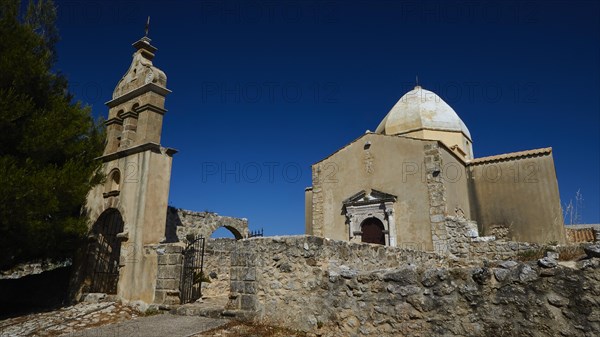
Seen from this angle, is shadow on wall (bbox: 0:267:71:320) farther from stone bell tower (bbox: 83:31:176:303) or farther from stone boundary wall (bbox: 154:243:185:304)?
stone boundary wall (bbox: 154:243:185:304)

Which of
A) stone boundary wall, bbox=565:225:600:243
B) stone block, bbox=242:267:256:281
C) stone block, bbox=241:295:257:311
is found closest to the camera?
stone block, bbox=241:295:257:311

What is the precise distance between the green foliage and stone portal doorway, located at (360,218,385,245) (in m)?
9.45

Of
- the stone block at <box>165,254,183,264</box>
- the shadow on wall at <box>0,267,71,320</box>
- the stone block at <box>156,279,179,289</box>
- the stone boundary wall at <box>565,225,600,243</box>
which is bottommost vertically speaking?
the shadow on wall at <box>0,267,71,320</box>

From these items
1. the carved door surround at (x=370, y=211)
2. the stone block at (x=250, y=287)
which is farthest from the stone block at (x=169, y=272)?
the carved door surround at (x=370, y=211)

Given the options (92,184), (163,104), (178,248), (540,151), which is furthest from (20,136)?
(540,151)

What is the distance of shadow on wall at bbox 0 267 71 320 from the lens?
1017 centimetres

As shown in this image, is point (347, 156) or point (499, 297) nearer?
point (499, 297)

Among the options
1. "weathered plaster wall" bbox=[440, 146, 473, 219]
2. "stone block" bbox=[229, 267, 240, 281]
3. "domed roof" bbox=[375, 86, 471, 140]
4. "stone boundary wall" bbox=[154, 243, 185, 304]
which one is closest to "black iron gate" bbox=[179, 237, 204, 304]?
"stone boundary wall" bbox=[154, 243, 185, 304]

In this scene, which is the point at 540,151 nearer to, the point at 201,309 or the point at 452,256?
the point at 452,256

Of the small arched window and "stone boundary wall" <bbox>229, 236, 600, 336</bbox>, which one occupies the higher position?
the small arched window

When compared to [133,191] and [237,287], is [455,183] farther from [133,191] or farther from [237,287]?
[133,191]

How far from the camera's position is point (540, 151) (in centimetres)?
1334

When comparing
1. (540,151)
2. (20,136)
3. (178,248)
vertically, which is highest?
(540,151)

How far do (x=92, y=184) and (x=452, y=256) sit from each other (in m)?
10.9
